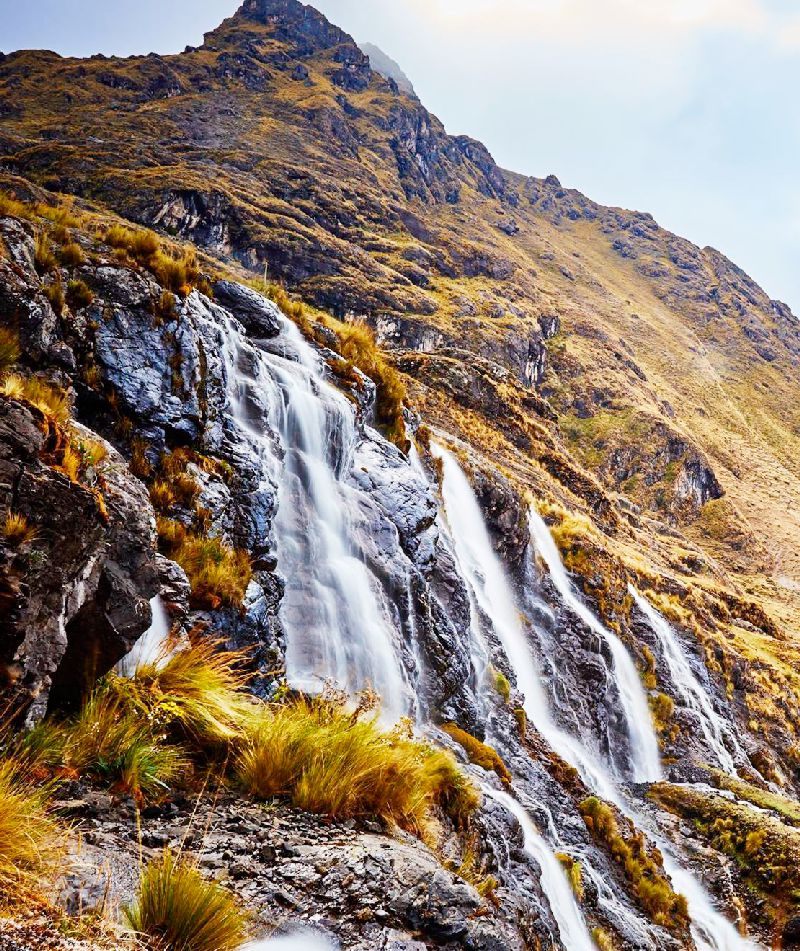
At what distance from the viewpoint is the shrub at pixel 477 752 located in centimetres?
1070

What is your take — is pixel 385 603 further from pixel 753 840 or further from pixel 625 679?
pixel 625 679

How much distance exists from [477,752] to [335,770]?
7619 mm

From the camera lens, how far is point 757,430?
4063 inches

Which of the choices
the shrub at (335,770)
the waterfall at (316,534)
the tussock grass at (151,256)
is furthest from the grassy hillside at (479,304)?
the shrub at (335,770)

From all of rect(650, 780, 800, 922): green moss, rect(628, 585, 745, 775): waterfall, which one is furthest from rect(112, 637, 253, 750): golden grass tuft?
rect(628, 585, 745, 775): waterfall

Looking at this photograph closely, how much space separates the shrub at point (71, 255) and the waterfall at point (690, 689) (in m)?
25.1

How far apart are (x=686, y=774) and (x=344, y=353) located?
60.7 feet

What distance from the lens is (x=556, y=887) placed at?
890 centimetres

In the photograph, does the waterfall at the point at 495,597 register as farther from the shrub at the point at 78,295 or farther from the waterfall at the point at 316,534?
the shrub at the point at 78,295

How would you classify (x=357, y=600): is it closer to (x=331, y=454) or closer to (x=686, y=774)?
(x=331, y=454)

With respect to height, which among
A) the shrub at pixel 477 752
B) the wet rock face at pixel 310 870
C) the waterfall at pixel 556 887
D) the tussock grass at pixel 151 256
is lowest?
the waterfall at pixel 556 887

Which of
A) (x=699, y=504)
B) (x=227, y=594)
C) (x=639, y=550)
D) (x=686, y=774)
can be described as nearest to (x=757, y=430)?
(x=699, y=504)

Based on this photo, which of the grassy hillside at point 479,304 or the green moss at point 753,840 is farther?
the grassy hillside at point 479,304

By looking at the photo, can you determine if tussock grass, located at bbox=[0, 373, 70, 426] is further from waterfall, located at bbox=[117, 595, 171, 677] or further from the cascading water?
the cascading water
